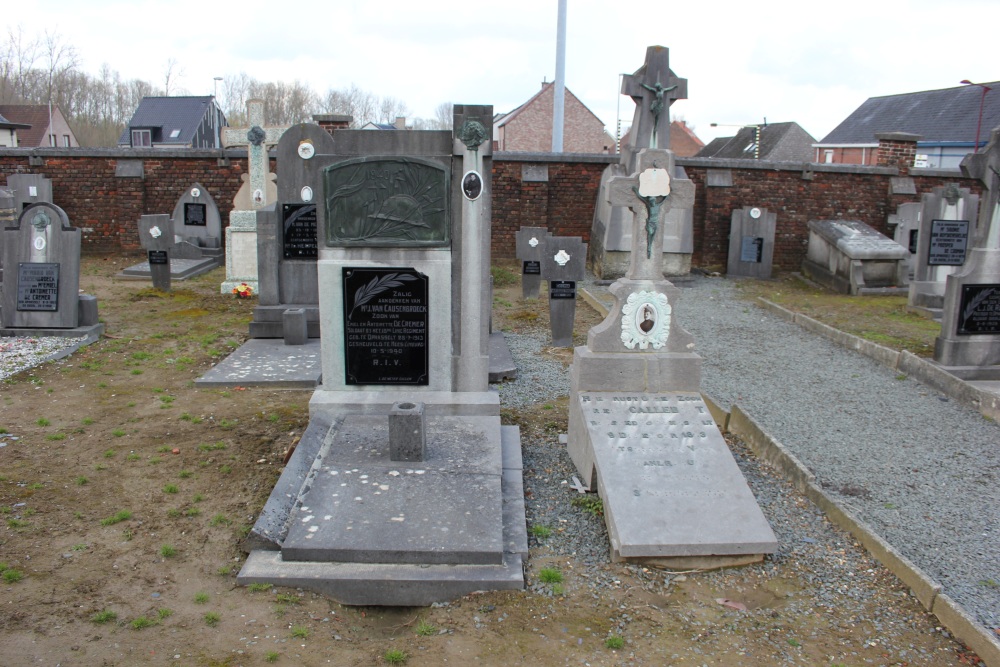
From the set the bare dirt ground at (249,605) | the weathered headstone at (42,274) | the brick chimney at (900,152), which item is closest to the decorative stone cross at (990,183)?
the bare dirt ground at (249,605)

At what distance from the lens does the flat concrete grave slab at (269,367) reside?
24.4 feet

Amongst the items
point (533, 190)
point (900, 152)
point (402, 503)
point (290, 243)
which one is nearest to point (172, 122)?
point (533, 190)

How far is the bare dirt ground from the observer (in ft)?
11.3

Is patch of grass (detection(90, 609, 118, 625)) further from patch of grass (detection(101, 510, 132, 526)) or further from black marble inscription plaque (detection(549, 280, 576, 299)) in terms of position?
black marble inscription plaque (detection(549, 280, 576, 299))

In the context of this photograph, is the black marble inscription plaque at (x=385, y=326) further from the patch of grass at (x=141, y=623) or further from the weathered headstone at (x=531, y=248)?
the weathered headstone at (x=531, y=248)

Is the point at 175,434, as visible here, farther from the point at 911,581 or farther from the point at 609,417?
the point at 911,581

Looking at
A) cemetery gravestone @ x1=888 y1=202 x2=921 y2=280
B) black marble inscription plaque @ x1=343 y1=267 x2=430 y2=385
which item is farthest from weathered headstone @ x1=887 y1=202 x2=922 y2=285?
black marble inscription plaque @ x1=343 y1=267 x2=430 y2=385

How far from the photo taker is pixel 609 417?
509 cm

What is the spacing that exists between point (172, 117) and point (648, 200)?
1835 inches

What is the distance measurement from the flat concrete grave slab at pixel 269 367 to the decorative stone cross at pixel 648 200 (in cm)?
326

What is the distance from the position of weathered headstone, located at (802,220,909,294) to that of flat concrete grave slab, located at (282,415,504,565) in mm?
10930

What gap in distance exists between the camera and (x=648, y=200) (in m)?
5.35

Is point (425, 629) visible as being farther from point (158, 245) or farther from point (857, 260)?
point (857, 260)

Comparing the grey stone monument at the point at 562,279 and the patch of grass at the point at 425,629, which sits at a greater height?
the grey stone monument at the point at 562,279
